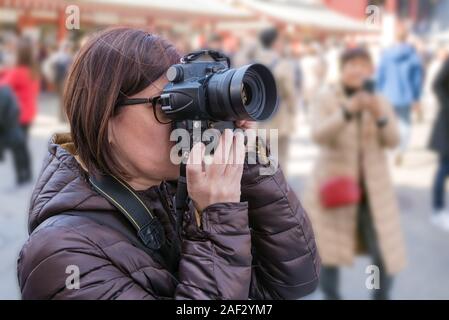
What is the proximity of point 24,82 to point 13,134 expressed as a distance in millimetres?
599

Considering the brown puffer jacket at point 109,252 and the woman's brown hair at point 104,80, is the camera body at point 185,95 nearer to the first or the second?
the woman's brown hair at point 104,80

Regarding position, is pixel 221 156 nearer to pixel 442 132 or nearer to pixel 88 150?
pixel 88 150

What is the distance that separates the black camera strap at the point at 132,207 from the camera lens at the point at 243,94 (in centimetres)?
24

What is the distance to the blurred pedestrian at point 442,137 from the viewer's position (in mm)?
4969

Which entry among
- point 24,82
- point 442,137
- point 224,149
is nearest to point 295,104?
point 442,137

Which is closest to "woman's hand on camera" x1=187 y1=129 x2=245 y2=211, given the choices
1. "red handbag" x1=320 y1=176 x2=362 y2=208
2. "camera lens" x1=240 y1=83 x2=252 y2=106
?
"camera lens" x1=240 y1=83 x2=252 y2=106

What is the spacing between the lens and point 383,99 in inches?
→ 122

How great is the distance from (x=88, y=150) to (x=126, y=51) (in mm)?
213

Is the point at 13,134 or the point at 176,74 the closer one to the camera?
the point at 176,74

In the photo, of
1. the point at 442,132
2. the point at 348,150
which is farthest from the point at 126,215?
the point at 442,132

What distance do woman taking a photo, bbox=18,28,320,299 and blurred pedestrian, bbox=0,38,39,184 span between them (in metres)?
5.11

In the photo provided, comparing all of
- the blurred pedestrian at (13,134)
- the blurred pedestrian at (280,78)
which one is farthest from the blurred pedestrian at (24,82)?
the blurred pedestrian at (280,78)

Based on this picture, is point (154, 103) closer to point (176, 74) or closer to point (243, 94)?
point (176, 74)

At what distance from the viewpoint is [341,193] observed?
3.02 metres
